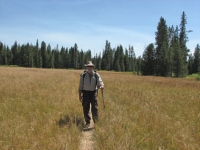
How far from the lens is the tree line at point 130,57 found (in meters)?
45.4

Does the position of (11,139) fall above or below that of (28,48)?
below

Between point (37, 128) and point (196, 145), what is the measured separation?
159 inches

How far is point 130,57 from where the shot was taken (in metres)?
105

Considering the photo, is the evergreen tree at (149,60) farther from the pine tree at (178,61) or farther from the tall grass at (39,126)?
the tall grass at (39,126)

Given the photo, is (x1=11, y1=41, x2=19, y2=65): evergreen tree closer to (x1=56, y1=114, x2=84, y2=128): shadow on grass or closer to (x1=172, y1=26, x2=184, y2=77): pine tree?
(x1=172, y1=26, x2=184, y2=77): pine tree

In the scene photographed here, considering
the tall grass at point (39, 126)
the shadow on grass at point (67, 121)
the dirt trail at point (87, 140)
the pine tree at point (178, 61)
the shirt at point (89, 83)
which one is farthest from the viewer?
the pine tree at point (178, 61)

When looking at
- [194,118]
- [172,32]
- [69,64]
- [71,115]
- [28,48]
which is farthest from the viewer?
[69,64]

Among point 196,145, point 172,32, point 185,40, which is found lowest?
point 196,145

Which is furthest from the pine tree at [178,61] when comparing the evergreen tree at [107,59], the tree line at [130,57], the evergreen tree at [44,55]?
the evergreen tree at [44,55]

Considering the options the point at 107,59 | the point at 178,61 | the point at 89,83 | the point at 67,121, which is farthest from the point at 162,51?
the point at 107,59

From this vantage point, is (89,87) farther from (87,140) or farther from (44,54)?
(44,54)


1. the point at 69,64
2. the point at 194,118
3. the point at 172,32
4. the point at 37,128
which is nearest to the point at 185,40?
the point at 172,32

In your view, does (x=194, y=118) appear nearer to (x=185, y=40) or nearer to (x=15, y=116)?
(x=15, y=116)

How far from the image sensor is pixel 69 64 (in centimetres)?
10925
